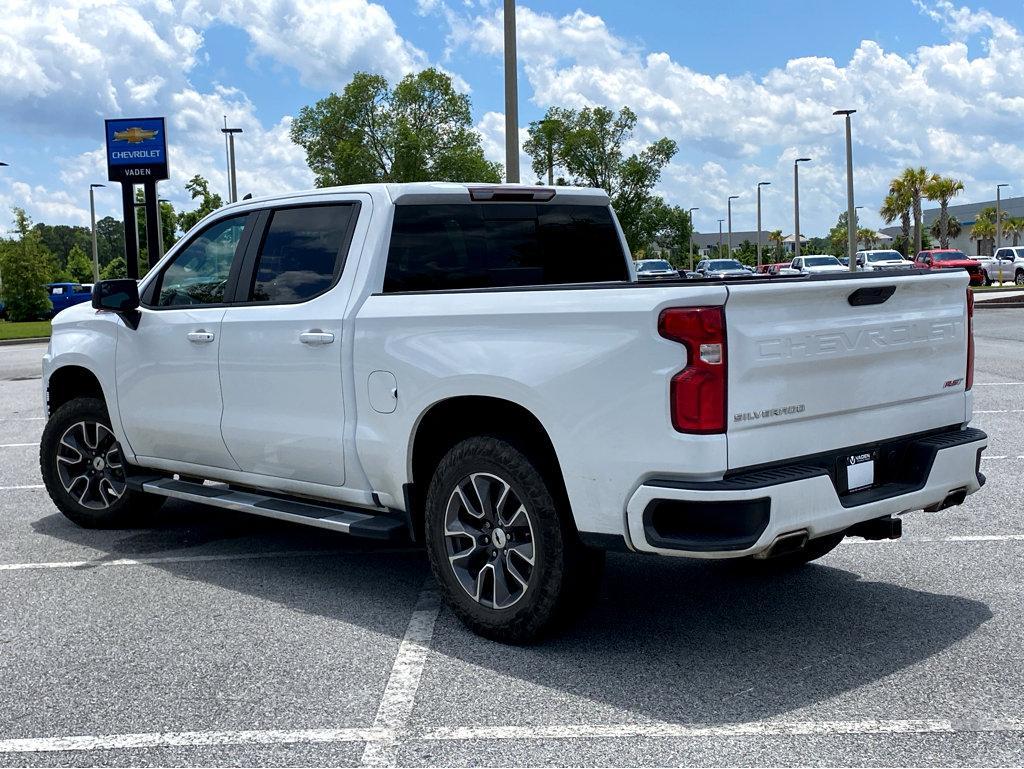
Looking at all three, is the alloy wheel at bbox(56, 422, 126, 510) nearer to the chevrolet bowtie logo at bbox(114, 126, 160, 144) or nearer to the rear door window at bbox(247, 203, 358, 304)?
the rear door window at bbox(247, 203, 358, 304)

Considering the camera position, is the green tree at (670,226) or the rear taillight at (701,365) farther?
the green tree at (670,226)

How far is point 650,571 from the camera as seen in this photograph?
6.06m

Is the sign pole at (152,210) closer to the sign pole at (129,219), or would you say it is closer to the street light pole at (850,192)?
the sign pole at (129,219)

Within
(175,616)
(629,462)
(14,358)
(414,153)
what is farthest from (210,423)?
(414,153)

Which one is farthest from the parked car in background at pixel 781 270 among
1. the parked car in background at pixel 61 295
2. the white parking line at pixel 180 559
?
the parked car in background at pixel 61 295

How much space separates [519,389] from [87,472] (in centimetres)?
388

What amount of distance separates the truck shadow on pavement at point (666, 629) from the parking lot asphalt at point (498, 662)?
0.05 feet

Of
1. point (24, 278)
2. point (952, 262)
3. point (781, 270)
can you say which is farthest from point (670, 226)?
point (781, 270)

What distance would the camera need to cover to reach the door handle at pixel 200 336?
617 centimetres

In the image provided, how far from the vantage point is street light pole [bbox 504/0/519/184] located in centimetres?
1499

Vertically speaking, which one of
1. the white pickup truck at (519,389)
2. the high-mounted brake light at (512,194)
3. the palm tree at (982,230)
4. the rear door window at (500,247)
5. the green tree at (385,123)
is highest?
the green tree at (385,123)

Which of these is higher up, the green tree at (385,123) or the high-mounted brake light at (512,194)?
the green tree at (385,123)

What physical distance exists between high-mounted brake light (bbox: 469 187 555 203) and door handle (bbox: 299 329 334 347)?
→ 103 centimetres

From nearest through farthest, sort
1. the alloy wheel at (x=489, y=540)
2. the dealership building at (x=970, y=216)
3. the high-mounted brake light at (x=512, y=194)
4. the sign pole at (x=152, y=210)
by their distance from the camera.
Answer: the alloy wheel at (x=489, y=540) < the high-mounted brake light at (x=512, y=194) < the sign pole at (x=152, y=210) < the dealership building at (x=970, y=216)
